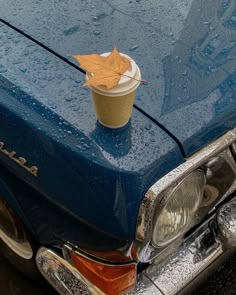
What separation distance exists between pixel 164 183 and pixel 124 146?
0.50ft

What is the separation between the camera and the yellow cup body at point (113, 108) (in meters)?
1.32

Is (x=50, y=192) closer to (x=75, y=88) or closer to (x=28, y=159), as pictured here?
(x=28, y=159)

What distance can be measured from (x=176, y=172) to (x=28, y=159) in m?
0.46

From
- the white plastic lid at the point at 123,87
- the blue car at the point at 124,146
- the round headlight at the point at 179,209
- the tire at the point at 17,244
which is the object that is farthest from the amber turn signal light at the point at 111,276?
the white plastic lid at the point at 123,87

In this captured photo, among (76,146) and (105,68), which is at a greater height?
(105,68)

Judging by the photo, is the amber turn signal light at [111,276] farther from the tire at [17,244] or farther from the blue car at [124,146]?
the tire at [17,244]

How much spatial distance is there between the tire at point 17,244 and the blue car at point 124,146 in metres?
0.08

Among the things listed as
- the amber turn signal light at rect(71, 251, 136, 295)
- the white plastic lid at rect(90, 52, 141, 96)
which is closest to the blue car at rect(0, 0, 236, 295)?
the amber turn signal light at rect(71, 251, 136, 295)

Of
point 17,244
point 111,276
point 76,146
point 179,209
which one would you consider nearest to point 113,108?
point 76,146

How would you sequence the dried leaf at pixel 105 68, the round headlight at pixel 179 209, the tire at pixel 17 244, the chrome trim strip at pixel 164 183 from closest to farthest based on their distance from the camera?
the dried leaf at pixel 105 68 < the chrome trim strip at pixel 164 183 < the round headlight at pixel 179 209 < the tire at pixel 17 244

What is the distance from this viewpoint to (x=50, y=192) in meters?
1.57

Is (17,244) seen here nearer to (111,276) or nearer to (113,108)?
(111,276)

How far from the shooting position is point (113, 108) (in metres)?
1.36

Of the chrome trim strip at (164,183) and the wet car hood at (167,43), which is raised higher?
the wet car hood at (167,43)
